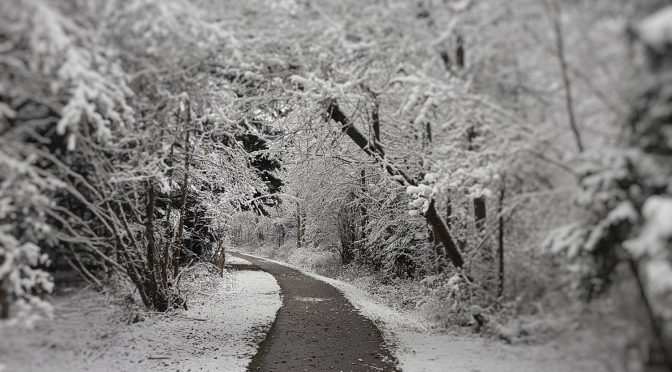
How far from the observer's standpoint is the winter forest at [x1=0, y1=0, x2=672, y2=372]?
3.67 meters

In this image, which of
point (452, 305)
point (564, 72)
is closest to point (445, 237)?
point (452, 305)

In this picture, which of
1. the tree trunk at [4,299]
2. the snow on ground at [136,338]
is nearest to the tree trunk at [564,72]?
the tree trunk at [4,299]

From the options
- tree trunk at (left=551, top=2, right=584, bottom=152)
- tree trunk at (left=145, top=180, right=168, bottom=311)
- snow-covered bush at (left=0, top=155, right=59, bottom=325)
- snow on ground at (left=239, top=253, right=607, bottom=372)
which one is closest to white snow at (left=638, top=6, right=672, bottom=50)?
tree trunk at (left=551, top=2, right=584, bottom=152)

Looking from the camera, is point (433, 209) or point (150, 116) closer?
point (150, 116)

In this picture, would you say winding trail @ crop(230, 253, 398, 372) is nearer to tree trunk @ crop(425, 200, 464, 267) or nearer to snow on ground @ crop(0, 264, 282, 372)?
snow on ground @ crop(0, 264, 282, 372)

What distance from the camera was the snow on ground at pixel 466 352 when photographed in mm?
Result: 4158

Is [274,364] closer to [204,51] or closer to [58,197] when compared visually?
[58,197]

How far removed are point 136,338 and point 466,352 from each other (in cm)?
582

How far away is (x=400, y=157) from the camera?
977 centimetres

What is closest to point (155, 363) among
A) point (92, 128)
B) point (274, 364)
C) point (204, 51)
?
point (274, 364)

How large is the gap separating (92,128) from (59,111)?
1.22 m

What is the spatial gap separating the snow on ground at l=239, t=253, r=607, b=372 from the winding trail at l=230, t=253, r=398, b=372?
394mm

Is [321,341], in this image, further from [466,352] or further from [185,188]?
[185,188]

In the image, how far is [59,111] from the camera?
448 centimetres
